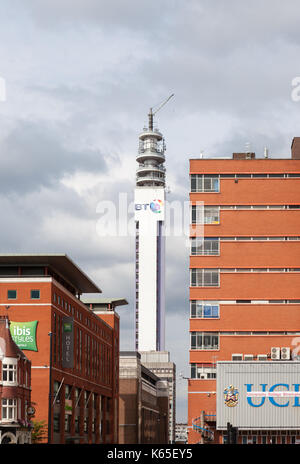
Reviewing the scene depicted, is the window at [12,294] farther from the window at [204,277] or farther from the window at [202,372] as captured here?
the window at [202,372]

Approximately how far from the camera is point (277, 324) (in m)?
111

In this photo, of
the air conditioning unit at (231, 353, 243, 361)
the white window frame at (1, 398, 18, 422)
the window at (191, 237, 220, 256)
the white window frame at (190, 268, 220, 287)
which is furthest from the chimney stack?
the white window frame at (1, 398, 18, 422)

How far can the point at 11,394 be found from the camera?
259 feet

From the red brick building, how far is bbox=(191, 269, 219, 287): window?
35979 mm

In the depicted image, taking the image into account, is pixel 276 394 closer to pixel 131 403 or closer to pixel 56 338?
pixel 56 338

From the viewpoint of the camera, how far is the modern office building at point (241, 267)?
110m

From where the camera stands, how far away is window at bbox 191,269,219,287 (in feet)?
369

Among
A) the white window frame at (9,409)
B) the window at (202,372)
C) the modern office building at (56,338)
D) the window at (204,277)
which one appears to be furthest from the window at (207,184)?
the white window frame at (9,409)

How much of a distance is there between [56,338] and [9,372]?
23.2 meters

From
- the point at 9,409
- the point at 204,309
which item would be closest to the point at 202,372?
the point at 204,309

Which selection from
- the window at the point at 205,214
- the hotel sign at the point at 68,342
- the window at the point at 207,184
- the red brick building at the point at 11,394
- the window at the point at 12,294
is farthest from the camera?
the window at the point at 207,184

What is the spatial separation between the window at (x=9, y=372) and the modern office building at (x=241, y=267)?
34403 mm
